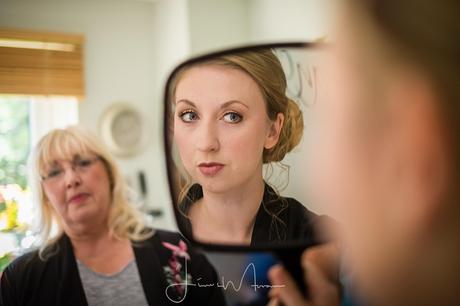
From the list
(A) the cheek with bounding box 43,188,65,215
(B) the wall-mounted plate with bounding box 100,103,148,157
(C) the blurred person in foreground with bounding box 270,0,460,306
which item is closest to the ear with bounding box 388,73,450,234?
(C) the blurred person in foreground with bounding box 270,0,460,306

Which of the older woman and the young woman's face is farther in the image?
the older woman

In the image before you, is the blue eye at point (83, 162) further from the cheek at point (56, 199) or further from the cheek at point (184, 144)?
the cheek at point (184, 144)

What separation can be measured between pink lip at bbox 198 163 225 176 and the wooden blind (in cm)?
33

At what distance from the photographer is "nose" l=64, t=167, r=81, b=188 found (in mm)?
714

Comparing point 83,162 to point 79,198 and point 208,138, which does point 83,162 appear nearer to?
point 79,198

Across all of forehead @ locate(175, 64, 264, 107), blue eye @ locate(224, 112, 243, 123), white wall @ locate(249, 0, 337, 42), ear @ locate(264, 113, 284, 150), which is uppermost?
white wall @ locate(249, 0, 337, 42)

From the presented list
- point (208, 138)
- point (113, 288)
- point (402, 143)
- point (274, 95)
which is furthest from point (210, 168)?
point (113, 288)

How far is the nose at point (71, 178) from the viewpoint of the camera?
71 cm

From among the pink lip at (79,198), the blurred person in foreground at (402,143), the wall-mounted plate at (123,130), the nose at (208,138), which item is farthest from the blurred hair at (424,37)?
the pink lip at (79,198)

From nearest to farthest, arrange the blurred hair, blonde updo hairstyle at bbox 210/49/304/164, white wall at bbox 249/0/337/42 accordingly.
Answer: the blurred hair < blonde updo hairstyle at bbox 210/49/304/164 < white wall at bbox 249/0/337/42

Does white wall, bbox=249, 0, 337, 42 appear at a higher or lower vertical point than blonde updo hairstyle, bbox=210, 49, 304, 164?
higher

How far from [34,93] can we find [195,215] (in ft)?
1.37

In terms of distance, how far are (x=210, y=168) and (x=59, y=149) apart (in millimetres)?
368

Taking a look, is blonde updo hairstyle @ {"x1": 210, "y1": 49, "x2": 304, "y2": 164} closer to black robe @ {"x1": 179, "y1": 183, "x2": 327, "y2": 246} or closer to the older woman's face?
black robe @ {"x1": 179, "y1": 183, "x2": 327, "y2": 246}
